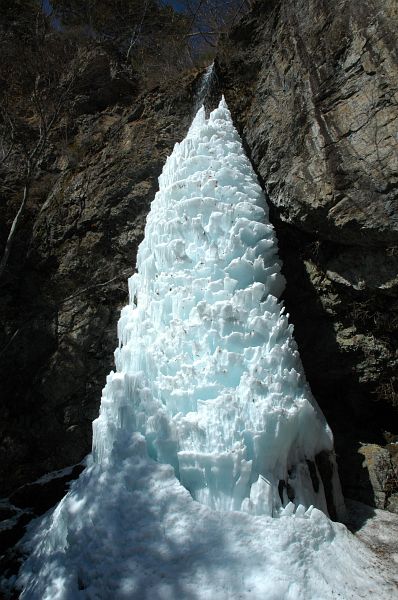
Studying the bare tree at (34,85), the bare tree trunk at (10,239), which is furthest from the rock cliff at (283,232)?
the bare tree at (34,85)

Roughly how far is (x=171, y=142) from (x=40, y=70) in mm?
4642

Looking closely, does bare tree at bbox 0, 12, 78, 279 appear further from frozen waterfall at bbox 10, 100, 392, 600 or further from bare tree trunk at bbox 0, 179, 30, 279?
frozen waterfall at bbox 10, 100, 392, 600

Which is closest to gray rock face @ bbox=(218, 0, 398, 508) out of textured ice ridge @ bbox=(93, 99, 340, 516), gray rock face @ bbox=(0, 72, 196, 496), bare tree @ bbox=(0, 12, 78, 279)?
textured ice ridge @ bbox=(93, 99, 340, 516)

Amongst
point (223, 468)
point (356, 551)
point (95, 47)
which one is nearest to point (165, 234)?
point (223, 468)

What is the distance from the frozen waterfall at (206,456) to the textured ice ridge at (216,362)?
14 mm

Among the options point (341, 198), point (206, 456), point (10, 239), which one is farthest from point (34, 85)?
point (206, 456)

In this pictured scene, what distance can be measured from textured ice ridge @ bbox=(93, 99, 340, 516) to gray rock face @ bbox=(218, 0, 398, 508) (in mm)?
859

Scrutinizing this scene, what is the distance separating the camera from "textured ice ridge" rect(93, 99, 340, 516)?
3.65 metres

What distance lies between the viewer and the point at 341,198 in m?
5.32

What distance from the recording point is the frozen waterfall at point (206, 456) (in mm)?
3109

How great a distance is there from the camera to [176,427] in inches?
151

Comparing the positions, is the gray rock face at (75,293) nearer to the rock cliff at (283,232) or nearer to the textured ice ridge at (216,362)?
the rock cliff at (283,232)

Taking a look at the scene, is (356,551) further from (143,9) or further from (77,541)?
(143,9)

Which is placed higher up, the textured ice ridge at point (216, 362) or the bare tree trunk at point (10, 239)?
the bare tree trunk at point (10, 239)
